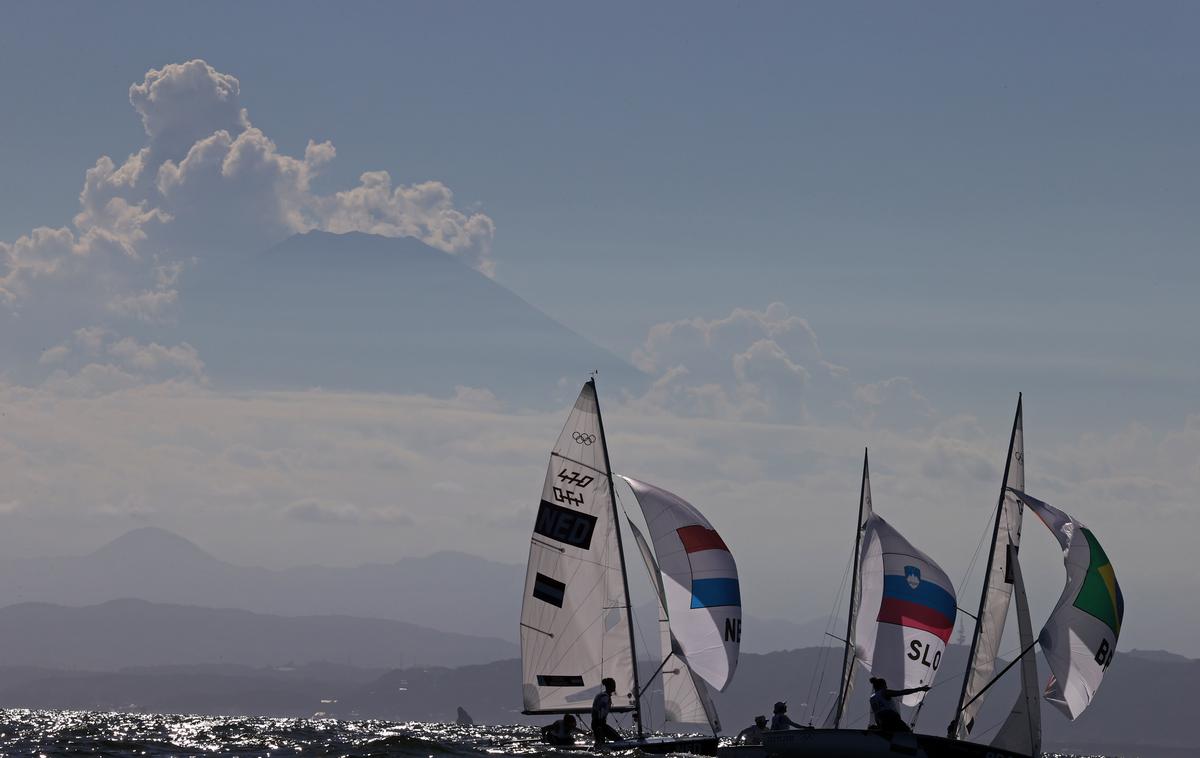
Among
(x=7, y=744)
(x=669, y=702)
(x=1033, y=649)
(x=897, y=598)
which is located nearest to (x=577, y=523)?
(x=669, y=702)

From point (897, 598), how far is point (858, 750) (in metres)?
9.21

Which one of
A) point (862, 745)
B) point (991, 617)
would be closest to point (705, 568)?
point (862, 745)

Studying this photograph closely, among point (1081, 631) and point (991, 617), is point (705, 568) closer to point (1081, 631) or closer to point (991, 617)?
point (991, 617)

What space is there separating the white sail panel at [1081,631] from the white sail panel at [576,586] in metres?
13.7

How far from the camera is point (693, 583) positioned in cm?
4903

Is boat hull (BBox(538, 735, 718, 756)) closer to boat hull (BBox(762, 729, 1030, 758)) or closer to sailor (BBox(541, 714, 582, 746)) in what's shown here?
sailor (BBox(541, 714, 582, 746))

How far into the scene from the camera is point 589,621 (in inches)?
1967

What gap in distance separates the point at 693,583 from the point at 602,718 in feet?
17.6

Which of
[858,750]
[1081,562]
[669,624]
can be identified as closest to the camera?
[858,750]

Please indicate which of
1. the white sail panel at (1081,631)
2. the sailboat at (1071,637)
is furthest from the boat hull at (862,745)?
the white sail panel at (1081,631)

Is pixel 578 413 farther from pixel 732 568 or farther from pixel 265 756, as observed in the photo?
pixel 265 756

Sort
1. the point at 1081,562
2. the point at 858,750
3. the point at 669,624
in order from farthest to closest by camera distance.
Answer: the point at 669,624 < the point at 1081,562 < the point at 858,750

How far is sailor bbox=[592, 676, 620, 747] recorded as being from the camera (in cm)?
4850

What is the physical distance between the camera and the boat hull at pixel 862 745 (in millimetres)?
42688
